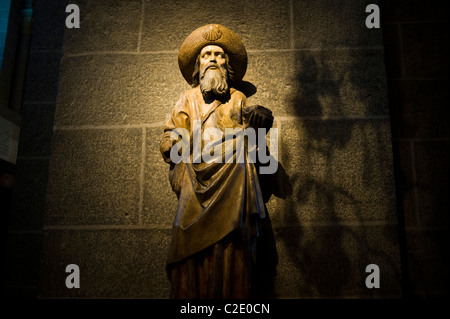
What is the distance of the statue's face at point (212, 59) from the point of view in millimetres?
2527

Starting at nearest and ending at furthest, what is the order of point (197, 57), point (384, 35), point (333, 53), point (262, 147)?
point (262, 147)
point (197, 57)
point (333, 53)
point (384, 35)

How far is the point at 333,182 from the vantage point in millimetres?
2738

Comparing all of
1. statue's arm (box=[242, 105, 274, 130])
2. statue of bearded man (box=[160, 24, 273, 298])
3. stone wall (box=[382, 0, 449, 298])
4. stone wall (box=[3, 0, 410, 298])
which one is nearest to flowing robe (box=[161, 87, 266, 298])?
statue of bearded man (box=[160, 24, 273, 298])

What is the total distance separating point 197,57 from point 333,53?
1115 mm

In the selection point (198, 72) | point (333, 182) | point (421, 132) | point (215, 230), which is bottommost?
point (215, 230)

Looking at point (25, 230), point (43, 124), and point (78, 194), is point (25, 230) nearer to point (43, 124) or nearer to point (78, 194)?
point (78, 194)

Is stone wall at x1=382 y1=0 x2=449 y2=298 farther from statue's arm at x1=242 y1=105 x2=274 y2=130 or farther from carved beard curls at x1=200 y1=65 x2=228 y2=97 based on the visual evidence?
carved beard curls at x1=200 y1=65 x2=228 y2=97

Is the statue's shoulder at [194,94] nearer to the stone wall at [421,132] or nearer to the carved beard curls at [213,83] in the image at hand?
the carved beard curls at [213,83]

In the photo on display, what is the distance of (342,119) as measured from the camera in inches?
113

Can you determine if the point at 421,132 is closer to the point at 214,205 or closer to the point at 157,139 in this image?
the point at 214,205

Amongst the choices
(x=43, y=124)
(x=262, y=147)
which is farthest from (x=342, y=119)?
(x=43, y=124)

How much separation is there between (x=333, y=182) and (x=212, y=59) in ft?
3.98

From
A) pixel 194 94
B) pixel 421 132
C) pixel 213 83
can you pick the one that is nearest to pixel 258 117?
pixel 213 83

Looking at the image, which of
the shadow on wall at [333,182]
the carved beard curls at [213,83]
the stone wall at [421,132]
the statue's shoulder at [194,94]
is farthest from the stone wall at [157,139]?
the carved beard curls at [213,83]
